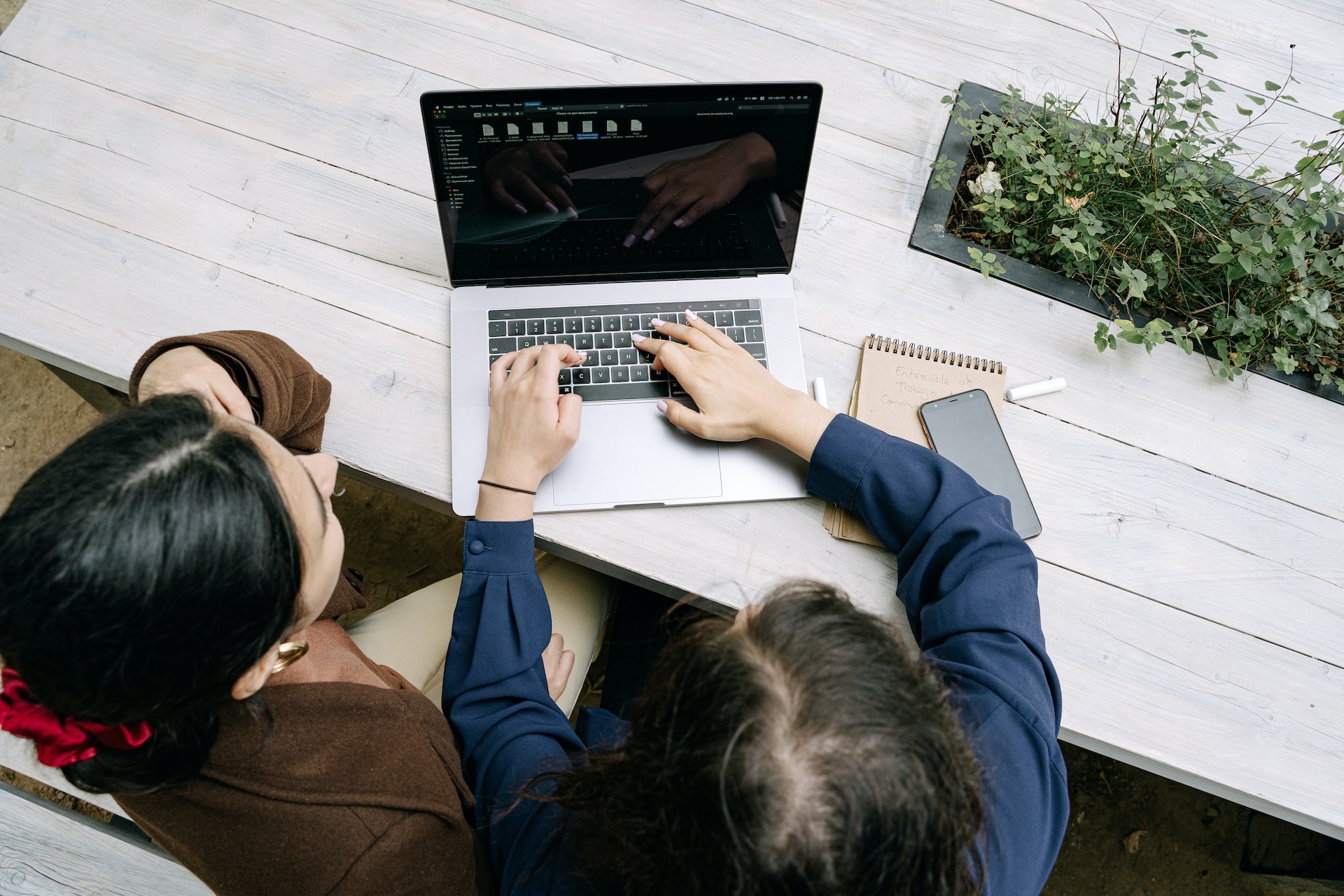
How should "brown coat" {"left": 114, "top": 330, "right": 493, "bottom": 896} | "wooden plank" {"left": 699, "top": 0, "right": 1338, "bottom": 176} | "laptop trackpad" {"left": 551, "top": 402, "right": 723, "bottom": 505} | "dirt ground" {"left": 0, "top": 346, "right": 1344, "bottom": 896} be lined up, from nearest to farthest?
1. "brown coat" {"left": 114, "top": 330, "right": 493, "bottom": 896}
2. "laptop trackpad" {"left": 551, "top": 402, "right": 723, "bottom": 505}
3. "wooden plank" {"left": 699, "top": 0, "right": 1338, "bottom": 176}
4. "dirt ground" {"left": 0, "top": 346, "right": 1344, "bottom": 896}

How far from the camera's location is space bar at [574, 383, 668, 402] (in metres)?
1.06

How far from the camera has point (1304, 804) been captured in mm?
950

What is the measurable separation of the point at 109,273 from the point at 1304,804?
5.37 feet

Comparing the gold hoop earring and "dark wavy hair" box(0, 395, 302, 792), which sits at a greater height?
"dark wavy hair" box(0, 395, 302, 792)

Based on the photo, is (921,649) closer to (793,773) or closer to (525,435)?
(793,773)

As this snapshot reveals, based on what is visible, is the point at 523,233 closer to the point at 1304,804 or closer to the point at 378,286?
the point at 378,286

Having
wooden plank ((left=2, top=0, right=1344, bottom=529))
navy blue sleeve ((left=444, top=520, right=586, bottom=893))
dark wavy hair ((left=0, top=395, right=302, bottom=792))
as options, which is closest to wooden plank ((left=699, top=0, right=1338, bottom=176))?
wooden plank ((left=2, top=0, right=1344, bottom=529))

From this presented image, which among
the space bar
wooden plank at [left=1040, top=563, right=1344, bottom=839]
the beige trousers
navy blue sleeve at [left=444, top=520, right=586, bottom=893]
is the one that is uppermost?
the space bar

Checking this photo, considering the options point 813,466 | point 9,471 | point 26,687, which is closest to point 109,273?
point 26,687

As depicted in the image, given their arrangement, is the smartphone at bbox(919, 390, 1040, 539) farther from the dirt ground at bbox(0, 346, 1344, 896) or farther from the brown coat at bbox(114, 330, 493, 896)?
the dirt ground at bbox(0, 346, 1344, 896)

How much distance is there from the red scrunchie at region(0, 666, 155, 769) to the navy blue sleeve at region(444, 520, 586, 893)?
347 millimetres

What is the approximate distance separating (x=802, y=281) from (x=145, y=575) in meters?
0.85

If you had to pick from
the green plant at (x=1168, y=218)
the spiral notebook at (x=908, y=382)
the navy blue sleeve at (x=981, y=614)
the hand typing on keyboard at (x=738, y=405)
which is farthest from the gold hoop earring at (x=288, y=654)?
the green plant at (x=1168, y=218)

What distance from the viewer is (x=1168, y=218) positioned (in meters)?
1.17
